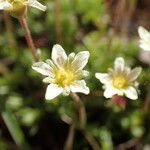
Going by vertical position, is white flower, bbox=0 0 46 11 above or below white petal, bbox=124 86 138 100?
above

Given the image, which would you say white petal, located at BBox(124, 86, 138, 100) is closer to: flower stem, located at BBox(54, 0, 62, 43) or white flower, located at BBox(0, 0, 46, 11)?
white flower, located at BBox(0, 0, 46, 11)

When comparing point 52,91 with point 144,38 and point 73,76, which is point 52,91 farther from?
point 144,38

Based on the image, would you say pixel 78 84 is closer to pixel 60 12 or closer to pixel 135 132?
pixel 135 132

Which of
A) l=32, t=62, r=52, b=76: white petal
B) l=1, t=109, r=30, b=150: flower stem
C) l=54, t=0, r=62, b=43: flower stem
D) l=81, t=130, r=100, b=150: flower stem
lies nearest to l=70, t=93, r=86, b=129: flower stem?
l=81, t=130, r=100, b=150: flower stem

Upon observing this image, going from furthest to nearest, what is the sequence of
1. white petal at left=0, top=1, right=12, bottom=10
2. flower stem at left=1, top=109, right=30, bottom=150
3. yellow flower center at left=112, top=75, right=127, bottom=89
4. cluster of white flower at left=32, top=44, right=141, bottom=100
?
flower stem at left=1, top=109, right=30, bottom=150
yellow flower center at left=112, top=75, right=127, bottom=89
cluster of white flower at left=32, top=44, right=141, bottom=100
white petal at left=0, top=1, right=12, bottom=10

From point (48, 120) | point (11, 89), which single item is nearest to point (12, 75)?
point (11, 89)

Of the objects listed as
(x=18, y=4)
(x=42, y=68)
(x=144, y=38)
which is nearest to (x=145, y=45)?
(x=144, y=38)

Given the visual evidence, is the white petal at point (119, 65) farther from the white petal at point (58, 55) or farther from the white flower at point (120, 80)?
the white petal at point (58, 55)
